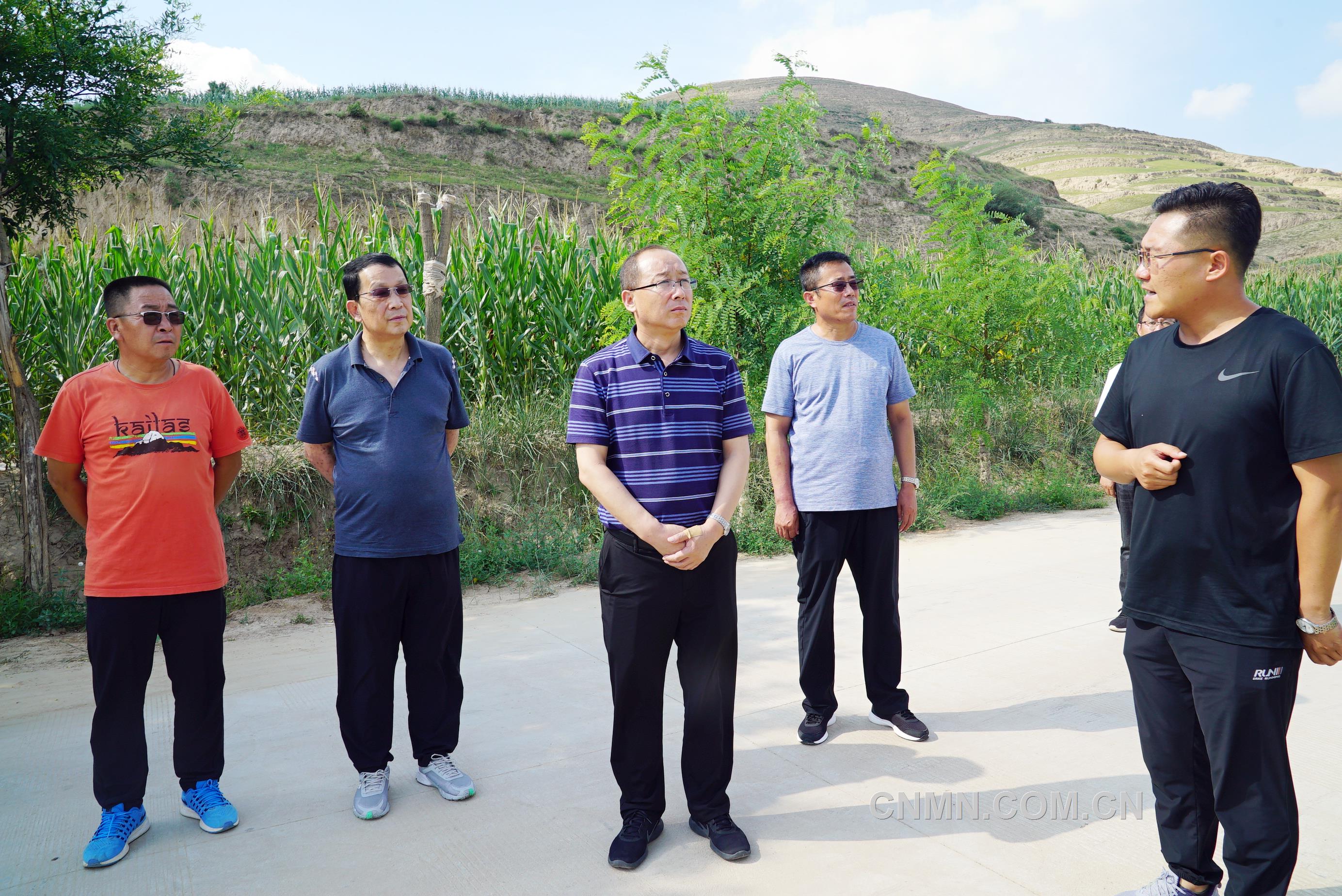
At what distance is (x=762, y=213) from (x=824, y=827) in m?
5.32

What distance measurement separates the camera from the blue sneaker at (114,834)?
9.41 feet

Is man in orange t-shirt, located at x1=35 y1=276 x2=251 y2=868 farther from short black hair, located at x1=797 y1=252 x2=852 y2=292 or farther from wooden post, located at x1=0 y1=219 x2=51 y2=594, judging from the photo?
wooden post, located at x1=0 y1=219 x2=51 y2=594

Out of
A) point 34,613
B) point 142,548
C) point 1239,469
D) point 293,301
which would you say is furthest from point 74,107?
point 1239,469

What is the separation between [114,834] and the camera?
293cm

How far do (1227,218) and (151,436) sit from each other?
3.37 metres

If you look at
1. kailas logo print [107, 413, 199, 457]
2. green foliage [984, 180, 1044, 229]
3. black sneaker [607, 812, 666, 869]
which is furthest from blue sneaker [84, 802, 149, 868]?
green foliage [984, 180, 1044, 229]

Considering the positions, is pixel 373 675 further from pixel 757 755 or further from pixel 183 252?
pixel 183 252

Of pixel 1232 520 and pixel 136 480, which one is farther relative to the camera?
pixel 136 480

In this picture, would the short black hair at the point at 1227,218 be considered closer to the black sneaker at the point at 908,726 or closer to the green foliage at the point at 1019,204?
the black sneaker at the point at 908,726

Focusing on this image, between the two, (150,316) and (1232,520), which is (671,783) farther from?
(150,316)

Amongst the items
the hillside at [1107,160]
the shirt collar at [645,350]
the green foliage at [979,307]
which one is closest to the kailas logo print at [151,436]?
the shirt collar at [645,350]

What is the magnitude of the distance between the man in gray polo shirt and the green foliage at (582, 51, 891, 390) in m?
4.22

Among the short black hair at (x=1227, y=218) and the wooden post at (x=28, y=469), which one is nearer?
the short black hair at (x=1227, y=218)

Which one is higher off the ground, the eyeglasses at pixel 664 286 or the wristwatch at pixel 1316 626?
the eyeglasses at pixel 664 286
